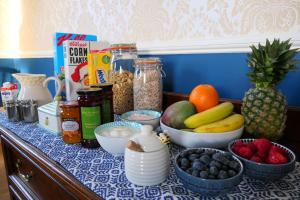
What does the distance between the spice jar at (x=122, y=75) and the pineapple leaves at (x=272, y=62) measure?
1.49 ft

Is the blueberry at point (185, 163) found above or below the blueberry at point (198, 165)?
below

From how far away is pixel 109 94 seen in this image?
695 mm

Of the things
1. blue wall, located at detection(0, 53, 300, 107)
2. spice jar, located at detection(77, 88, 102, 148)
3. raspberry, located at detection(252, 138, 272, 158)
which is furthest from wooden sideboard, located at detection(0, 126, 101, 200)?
blue wall, located at detection(0, 53, 300, 107)

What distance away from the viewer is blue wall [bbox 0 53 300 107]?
657 millimetres

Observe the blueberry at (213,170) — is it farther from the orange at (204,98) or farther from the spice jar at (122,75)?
the spice jar at (122,75)

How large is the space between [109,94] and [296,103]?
1.72 ft

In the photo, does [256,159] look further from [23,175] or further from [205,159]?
[23,175]

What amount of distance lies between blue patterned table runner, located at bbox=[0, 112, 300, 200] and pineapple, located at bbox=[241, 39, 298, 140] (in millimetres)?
106

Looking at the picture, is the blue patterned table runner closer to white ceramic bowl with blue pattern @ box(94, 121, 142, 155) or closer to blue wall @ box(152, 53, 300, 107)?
white ceramic bowl with blue pattern @ box(94, 121, 142, 155)

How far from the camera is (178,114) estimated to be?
62 centimetres

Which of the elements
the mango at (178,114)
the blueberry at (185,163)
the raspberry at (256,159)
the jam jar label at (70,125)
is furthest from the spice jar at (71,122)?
the raspberry at (256,159)

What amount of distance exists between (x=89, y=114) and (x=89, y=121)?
0.02 m

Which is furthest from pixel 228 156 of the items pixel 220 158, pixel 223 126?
pixel 223 126

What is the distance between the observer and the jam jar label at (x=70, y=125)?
65 centimetres
